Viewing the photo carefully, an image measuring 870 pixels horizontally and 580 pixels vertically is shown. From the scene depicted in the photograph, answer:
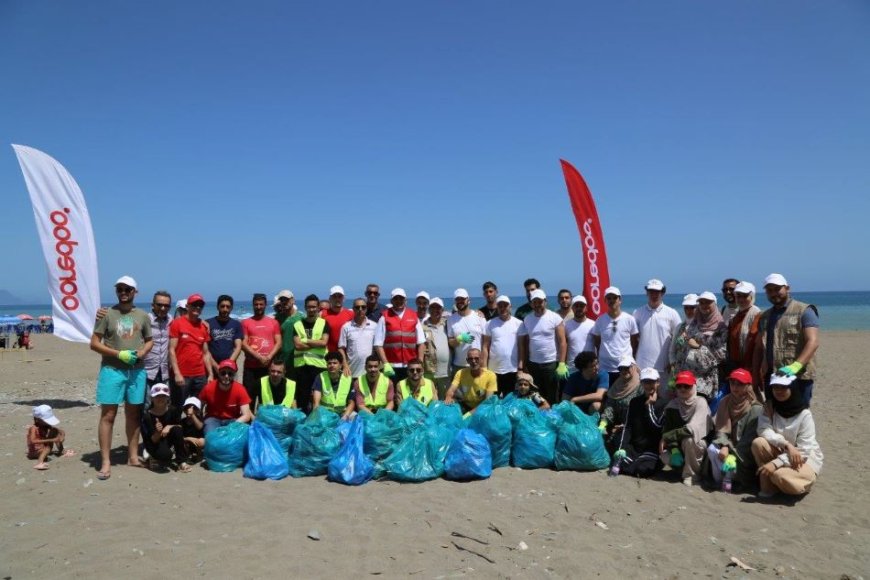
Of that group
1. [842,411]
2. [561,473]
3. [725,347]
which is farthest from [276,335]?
[842,411]

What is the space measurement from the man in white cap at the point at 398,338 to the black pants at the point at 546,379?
1243 mm

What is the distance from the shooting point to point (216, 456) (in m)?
5.21

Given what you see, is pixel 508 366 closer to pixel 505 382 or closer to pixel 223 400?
pixel 505 382

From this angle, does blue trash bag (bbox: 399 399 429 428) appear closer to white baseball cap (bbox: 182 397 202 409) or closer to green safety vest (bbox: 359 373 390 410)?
green safety vest (bbox: 359 373 390 410)

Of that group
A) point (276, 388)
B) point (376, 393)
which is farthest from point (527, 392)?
point (276, 388)

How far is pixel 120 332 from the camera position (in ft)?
17.0

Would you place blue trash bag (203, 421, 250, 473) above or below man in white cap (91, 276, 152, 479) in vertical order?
below

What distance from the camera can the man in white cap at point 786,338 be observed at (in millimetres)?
4727

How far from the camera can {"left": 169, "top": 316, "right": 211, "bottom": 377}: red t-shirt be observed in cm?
582

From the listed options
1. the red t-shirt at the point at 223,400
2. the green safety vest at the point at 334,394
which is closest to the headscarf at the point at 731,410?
the green safety vest at the point at 334,394

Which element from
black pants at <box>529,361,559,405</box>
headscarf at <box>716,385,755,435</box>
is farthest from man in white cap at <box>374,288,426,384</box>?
headscarf at <box>716,385,755,435</box>

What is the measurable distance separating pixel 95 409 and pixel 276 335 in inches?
162

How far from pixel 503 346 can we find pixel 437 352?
73cm

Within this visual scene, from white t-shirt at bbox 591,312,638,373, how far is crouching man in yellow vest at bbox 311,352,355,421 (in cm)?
263
